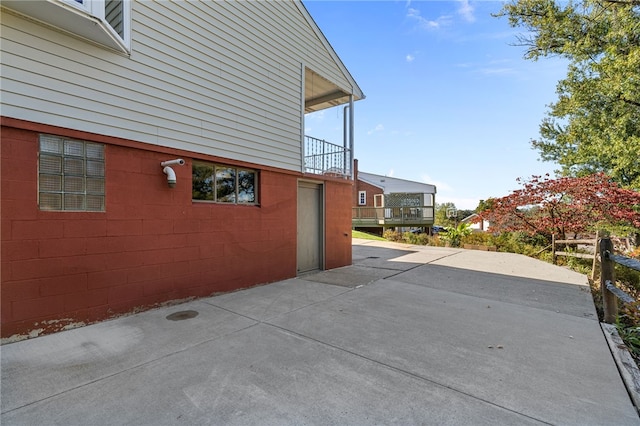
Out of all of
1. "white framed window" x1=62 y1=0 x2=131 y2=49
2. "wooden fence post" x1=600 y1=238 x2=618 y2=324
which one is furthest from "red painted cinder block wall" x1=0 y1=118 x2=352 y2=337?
"wooden fence post" x1=600 y1=238 x2=618 y2=324

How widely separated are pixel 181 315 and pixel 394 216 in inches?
775

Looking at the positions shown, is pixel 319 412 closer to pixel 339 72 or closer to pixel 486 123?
pixel 339 72

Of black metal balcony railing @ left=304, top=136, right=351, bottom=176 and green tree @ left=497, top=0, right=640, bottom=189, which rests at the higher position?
green tree @ left=497, top=0, right=640, bottom=189

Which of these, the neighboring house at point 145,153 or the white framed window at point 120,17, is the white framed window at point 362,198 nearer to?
the neighboring house at point 145,153

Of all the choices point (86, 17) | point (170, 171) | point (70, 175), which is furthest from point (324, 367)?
point (86, 17)

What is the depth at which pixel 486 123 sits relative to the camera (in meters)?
13.3

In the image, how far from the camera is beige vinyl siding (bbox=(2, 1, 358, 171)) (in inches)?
133

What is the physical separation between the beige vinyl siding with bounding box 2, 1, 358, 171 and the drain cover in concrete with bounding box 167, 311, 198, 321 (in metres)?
2.56

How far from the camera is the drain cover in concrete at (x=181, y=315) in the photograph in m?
4.07

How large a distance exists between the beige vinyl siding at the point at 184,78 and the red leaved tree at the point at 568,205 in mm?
8476

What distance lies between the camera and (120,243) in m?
4.02

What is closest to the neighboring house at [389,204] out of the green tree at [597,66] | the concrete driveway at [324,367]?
the green tree at [597,66]

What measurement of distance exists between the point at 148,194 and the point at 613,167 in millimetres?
19340

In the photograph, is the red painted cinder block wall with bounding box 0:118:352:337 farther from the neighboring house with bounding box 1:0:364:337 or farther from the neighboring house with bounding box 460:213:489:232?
the neighboring house with bounding box 460:213:489:232
